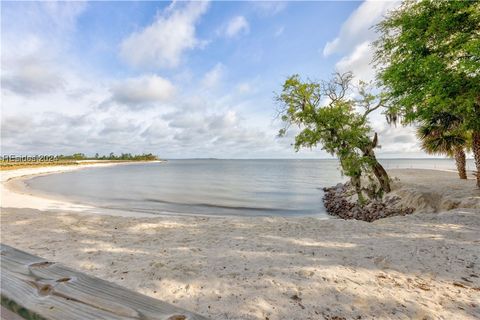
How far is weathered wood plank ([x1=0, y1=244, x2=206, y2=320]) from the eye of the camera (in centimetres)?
106

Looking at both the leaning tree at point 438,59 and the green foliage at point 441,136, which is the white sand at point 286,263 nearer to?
the leaning tree at point 438,59

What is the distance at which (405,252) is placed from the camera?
5871 millimetres

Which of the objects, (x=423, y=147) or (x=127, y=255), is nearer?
(x=127, y=255)

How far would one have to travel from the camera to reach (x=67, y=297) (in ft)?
3.77

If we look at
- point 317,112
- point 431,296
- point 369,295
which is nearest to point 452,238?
point 431,296

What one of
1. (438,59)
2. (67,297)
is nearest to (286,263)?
(67,297)

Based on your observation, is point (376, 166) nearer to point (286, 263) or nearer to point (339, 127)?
point (339, 127)

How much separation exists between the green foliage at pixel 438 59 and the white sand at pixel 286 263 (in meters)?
4.75

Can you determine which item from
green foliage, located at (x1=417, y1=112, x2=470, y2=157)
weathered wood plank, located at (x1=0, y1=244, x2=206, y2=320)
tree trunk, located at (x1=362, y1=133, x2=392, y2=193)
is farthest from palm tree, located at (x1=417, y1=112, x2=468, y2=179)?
weathered wood plank, located at (x1=0, y1=244, x2=206, y2=320)

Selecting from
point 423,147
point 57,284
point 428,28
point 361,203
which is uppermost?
point 428,28

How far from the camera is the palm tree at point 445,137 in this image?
15941mm

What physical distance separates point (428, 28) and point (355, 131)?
6029 mm

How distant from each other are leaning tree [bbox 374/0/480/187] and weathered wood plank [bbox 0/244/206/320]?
1180cm

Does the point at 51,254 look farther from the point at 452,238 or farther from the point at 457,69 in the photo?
the point at 457,69
